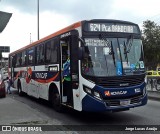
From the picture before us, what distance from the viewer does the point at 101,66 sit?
9.80m

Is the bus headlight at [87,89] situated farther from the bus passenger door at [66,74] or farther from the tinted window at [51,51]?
the tinted window at [51,51]

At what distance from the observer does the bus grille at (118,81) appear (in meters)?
9.64

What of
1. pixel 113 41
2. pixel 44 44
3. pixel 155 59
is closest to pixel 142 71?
pixel 113 41

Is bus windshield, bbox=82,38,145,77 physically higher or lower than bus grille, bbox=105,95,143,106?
higher

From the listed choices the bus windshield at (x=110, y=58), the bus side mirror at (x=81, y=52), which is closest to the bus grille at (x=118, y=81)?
the bus windshield at (x=110, y=58)

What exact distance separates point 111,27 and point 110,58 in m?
1.11

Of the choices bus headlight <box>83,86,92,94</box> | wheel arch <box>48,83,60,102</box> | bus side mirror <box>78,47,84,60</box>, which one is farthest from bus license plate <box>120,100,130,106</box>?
wheel arch <box>48,83,60,102</box>

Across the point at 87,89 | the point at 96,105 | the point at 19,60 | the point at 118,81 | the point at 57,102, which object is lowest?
the point at 57,102

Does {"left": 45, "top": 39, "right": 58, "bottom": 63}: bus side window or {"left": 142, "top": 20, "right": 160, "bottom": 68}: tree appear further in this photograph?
{"left": 142, "top": 20, "right": 160, "bottom": 68}: tree

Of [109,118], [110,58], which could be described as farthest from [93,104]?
[109,118]

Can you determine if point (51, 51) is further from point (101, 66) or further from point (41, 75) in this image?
point (101, 66)

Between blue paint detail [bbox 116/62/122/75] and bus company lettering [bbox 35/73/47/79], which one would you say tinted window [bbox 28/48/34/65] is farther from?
blue paint detail [bbox 116/62/122/75]

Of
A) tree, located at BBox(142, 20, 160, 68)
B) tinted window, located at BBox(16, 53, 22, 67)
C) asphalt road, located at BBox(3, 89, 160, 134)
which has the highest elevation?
tree, located at BBox(142, 20, 160, 68)

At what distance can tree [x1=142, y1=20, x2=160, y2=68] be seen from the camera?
4533 cm
